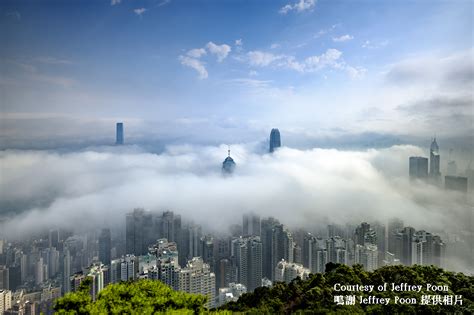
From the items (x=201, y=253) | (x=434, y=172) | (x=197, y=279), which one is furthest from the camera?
(x=201, y=253)

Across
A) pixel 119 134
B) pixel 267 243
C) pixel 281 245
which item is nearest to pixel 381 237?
pixel 281 245

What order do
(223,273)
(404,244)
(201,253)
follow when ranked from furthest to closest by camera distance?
1. (201,253)
2. (223,273)
3. (404,244)

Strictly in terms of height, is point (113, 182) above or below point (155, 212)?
above

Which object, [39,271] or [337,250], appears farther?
[337,250]

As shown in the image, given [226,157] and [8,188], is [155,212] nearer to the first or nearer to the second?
[226,157]

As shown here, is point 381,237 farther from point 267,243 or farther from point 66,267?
point 66,267

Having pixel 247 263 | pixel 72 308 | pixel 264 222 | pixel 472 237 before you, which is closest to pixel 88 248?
pixel 247 263

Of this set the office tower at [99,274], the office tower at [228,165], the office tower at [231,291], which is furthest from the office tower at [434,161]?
the office tower at [99,274]
